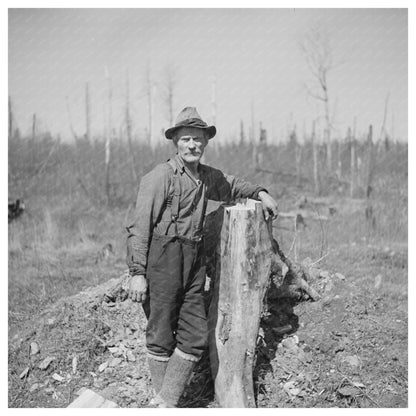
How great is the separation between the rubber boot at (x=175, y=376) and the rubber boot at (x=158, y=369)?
4 cm

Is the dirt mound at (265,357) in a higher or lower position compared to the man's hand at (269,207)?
lower

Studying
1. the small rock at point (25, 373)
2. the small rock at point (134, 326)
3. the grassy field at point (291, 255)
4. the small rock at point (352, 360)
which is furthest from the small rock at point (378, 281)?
the small rock at point (25, 373)

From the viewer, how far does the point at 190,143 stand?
325cm

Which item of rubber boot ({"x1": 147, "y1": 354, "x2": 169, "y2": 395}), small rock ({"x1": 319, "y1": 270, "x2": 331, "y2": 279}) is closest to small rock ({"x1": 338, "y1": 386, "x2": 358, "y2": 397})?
small rock ({"x1": 319, "y1": 270, "x2": 331, "y2": 279})

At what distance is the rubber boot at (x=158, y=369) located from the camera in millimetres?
3312

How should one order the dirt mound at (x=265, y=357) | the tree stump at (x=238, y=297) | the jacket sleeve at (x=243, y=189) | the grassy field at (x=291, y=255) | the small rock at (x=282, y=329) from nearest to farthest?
1. the tree stump at (x=238, y=297)
2. the jacket sleeve at (x=243, y=189)
3. the dirt mound at (x=265, y=357)
4. the grassy field at (x=291, y=255)
5. the small rock at (x=282, y=329)

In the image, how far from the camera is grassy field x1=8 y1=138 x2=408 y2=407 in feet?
13.0

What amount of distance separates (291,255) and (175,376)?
4669 millimetres

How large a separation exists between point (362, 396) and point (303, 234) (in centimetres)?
596

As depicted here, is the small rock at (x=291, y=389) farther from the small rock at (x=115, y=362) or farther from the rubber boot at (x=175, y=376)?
the small rock at (x=115, y=362)

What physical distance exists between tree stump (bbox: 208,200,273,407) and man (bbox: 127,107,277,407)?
0.70 ft

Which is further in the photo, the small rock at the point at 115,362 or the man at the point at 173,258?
the small rock at the point at 115,362

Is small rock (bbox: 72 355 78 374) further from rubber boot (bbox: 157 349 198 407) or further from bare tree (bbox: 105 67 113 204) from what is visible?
bare tree (bbox: 105 67 113 204)

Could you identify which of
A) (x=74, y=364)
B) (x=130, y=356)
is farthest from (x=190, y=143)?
(x=74, y=364)
